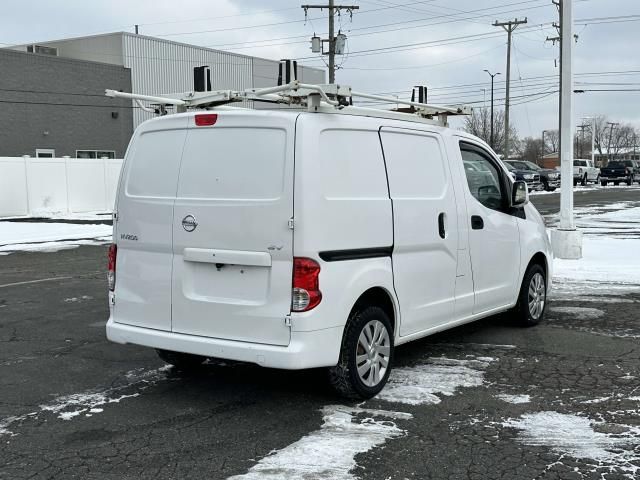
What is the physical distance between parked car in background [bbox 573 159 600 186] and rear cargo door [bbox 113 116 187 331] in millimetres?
49955

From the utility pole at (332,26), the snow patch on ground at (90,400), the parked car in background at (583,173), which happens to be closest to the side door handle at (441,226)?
the snow patch on ground at (90,400)

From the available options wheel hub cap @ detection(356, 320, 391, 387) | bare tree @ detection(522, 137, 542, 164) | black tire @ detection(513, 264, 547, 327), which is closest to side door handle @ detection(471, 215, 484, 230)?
black tire @ detection(513, 264, 547, 327)

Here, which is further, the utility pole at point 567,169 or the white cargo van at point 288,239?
the utility pole at point 567,169

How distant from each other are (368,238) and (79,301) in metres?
5.68

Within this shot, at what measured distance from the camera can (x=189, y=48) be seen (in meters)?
47.2

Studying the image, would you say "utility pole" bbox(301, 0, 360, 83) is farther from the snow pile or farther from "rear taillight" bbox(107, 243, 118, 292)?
"rear taillight" bbox(107, 243, 118, 292)

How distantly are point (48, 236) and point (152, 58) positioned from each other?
1059 inches

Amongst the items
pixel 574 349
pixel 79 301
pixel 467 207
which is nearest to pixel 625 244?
pixel 574 349

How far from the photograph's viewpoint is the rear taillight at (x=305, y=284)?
4641mm

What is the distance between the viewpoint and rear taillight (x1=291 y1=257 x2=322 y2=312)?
4641mm

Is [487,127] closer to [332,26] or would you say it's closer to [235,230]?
[332,26]

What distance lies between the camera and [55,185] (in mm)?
27750

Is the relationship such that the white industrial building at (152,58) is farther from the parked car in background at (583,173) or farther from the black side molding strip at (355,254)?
the black side molding strip at (355,254)

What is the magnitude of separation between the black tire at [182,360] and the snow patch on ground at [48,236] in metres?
11.4
